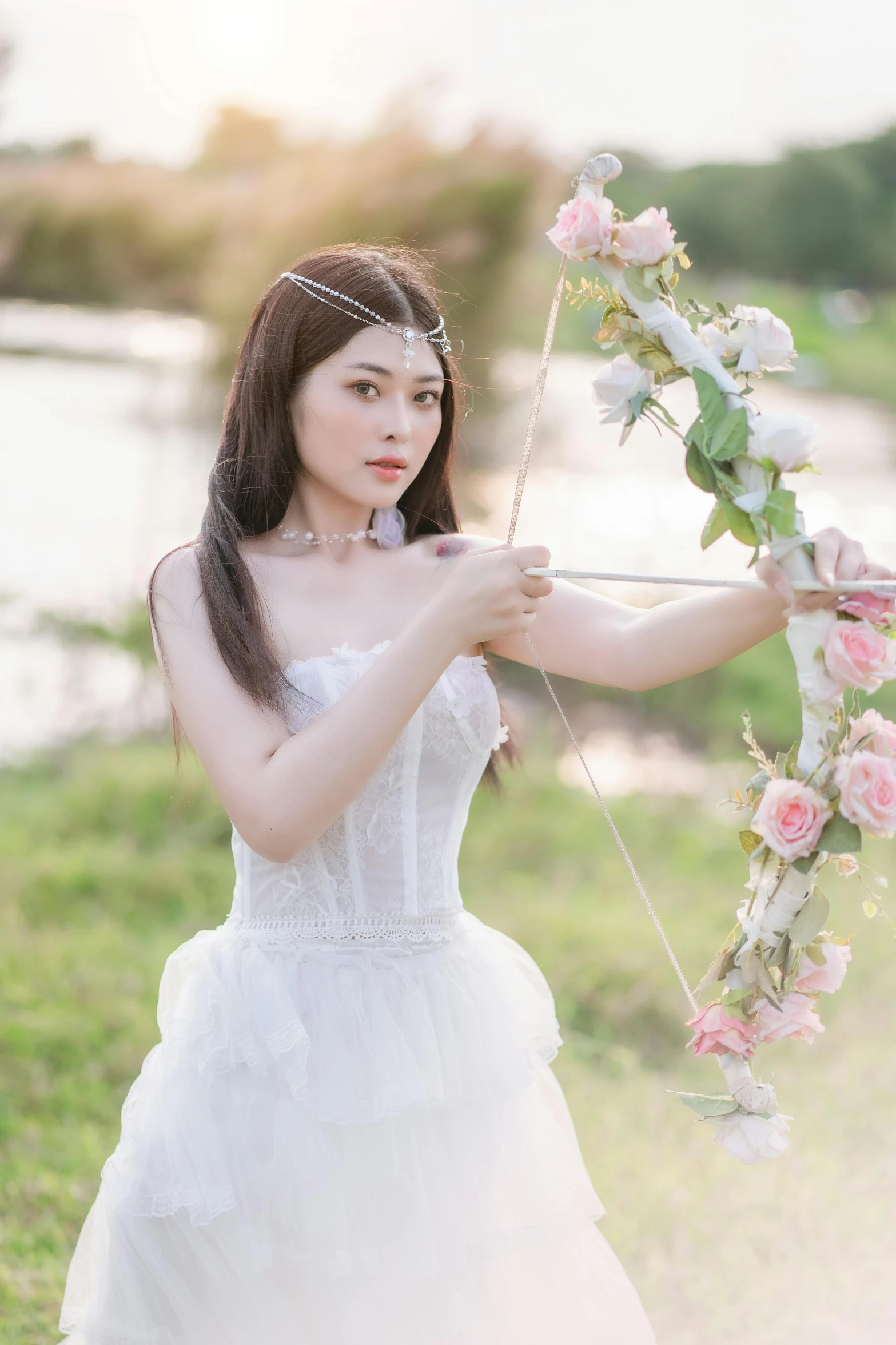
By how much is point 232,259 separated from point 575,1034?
386 cm

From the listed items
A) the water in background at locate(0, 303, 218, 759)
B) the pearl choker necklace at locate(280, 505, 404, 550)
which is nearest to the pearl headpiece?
the pearl choker necklace at locate(280, 505, 404, 550)

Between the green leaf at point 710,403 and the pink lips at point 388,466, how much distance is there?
45 cm

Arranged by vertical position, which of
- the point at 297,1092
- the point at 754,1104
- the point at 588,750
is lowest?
the point at 588,750

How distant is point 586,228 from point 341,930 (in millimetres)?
848

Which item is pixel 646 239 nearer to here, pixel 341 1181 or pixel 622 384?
pixel 622 384

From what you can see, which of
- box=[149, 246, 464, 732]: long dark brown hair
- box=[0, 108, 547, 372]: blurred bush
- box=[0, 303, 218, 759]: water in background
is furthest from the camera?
box=[0, 303, 218, 759]: water in background

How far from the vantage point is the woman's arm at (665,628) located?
123cm

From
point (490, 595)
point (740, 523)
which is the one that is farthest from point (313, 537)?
point (740, 523)

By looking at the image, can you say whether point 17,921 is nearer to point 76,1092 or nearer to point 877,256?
point 76,1092

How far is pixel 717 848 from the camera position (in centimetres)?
482

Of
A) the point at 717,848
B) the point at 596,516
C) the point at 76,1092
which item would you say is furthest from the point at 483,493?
the point at 76,1092

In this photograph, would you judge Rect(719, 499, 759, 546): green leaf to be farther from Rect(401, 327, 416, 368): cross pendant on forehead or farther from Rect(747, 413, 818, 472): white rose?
Rect(401, 327, 416, 368): cross pendant on forehead

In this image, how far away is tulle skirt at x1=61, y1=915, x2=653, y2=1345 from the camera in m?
1.43

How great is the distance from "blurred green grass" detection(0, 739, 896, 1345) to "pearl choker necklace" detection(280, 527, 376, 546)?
65cm
